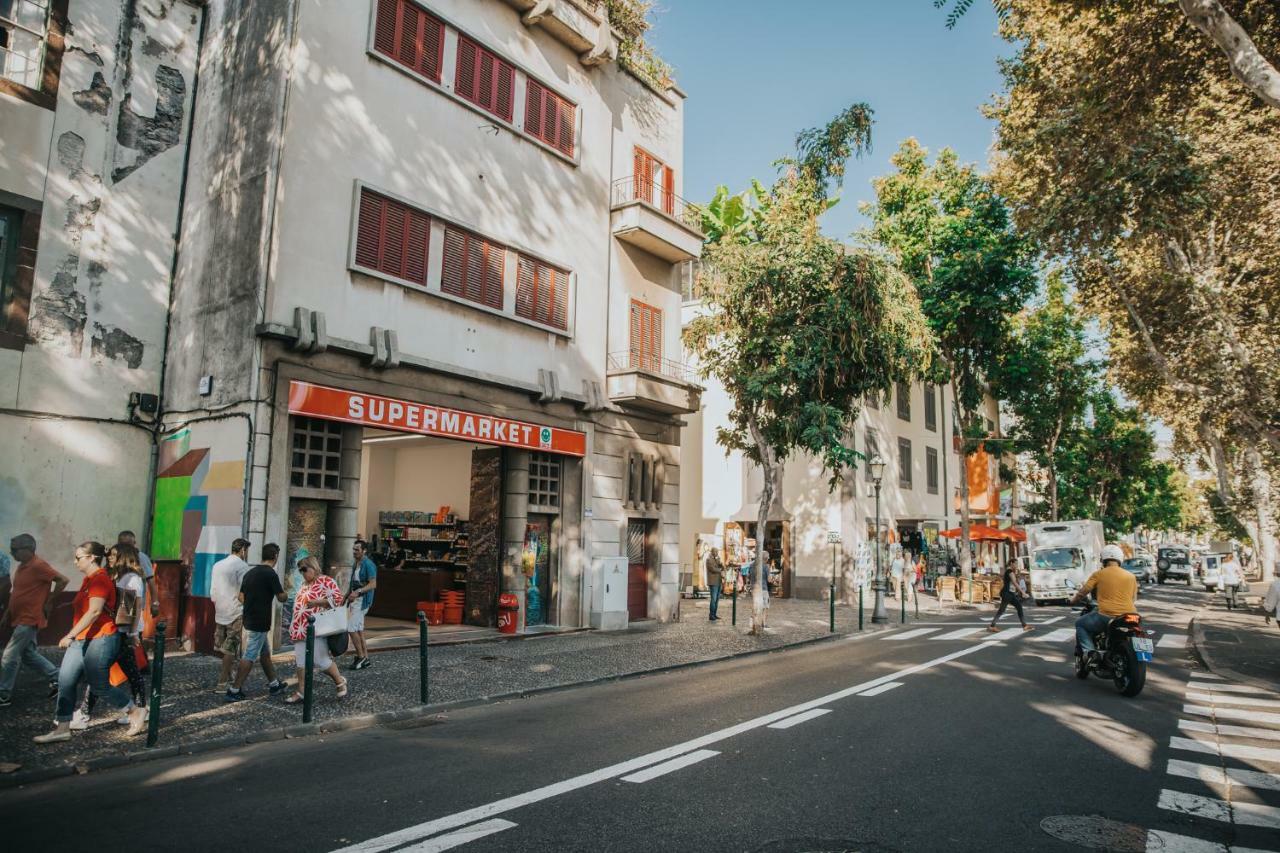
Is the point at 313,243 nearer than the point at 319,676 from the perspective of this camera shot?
No

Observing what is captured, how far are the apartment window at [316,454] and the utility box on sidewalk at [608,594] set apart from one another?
21.3 ft

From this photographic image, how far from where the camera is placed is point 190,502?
1316 cm

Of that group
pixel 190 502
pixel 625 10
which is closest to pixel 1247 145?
pixel 625 10

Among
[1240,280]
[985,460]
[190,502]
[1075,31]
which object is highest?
[1075,31]

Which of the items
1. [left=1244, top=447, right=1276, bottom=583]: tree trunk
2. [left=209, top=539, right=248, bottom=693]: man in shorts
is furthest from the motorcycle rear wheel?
[left=1244, top=447, right=1276, bottom=583]: tree trunk

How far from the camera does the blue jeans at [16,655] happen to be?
326 inches

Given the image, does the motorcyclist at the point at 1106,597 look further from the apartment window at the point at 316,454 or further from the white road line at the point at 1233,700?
the apartment window at the point at 316,454

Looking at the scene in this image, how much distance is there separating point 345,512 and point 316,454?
3.51ft

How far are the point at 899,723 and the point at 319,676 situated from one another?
7.62 m

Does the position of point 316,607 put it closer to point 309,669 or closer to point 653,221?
point 309,669

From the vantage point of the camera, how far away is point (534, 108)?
17.4 m

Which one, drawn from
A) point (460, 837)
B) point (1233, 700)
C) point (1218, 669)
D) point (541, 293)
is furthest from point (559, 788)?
point (1218, 669)

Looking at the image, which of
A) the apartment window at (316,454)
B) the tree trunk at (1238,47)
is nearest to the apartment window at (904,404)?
the tree trunk at (1238,47)

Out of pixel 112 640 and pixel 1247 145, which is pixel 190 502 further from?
pixel 1247 145
